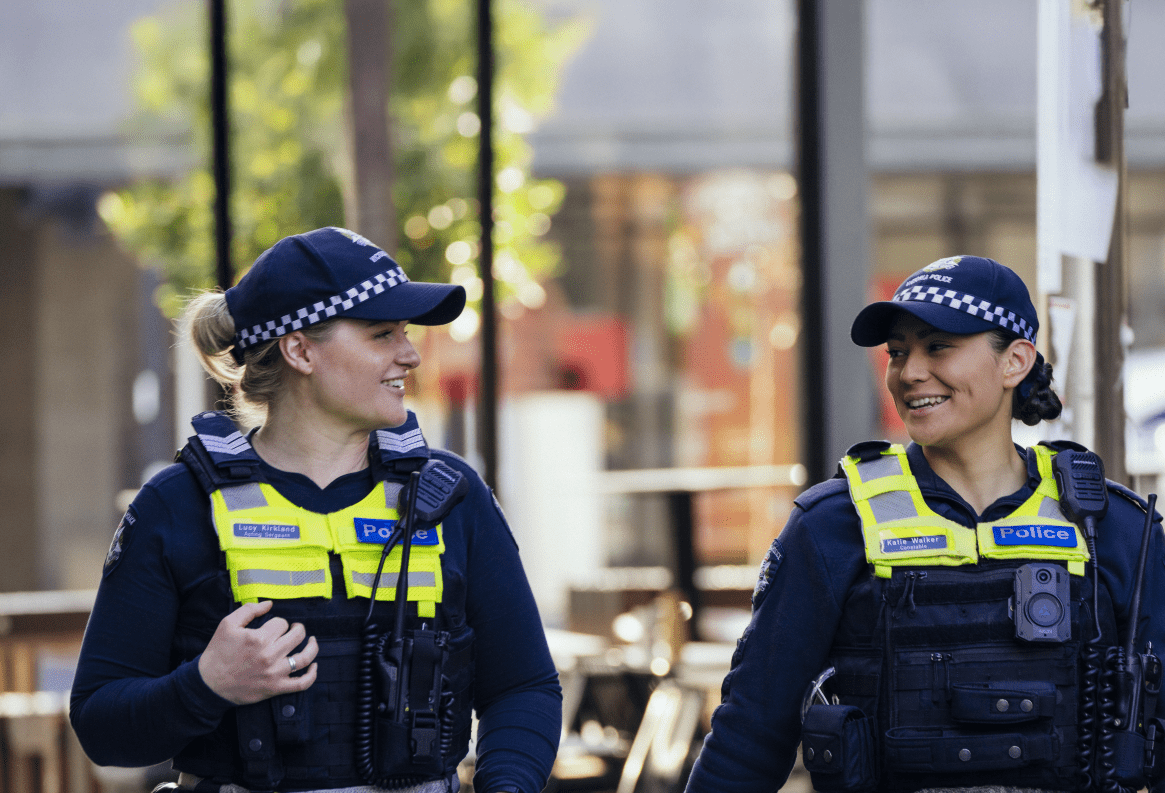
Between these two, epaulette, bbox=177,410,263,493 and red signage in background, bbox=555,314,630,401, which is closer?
epaulette, bbox=177,410,263,493

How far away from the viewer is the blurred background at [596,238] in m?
4.77

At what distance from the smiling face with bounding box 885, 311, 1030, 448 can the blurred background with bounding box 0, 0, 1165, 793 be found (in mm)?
905

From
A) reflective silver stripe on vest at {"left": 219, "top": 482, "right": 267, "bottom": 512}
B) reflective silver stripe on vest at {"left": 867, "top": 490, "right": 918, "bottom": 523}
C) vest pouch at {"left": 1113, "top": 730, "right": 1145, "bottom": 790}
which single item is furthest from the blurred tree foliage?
vest pouch at {"left": 1113, "top": 730, "right": 1145, "bottom": 790}

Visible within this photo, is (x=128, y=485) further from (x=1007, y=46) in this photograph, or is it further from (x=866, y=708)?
(x=1007, y=46)

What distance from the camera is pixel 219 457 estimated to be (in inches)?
83.0

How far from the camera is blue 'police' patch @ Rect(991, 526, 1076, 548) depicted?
212 centimetres

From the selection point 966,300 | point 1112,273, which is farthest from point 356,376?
point 1112,273

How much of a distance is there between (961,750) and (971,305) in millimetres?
739

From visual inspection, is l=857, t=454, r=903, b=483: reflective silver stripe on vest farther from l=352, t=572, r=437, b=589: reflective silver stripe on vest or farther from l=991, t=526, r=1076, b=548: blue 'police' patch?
l=352, t=572, r=437, b=589: reflective silver stripe on vest

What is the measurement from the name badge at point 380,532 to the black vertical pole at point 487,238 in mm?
3193

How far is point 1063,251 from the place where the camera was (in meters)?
2.99

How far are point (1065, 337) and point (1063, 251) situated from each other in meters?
0.21

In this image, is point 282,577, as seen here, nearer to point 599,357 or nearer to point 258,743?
point 258,743

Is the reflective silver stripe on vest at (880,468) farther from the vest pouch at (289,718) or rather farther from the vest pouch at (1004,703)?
the vest pouch at (289,718)
